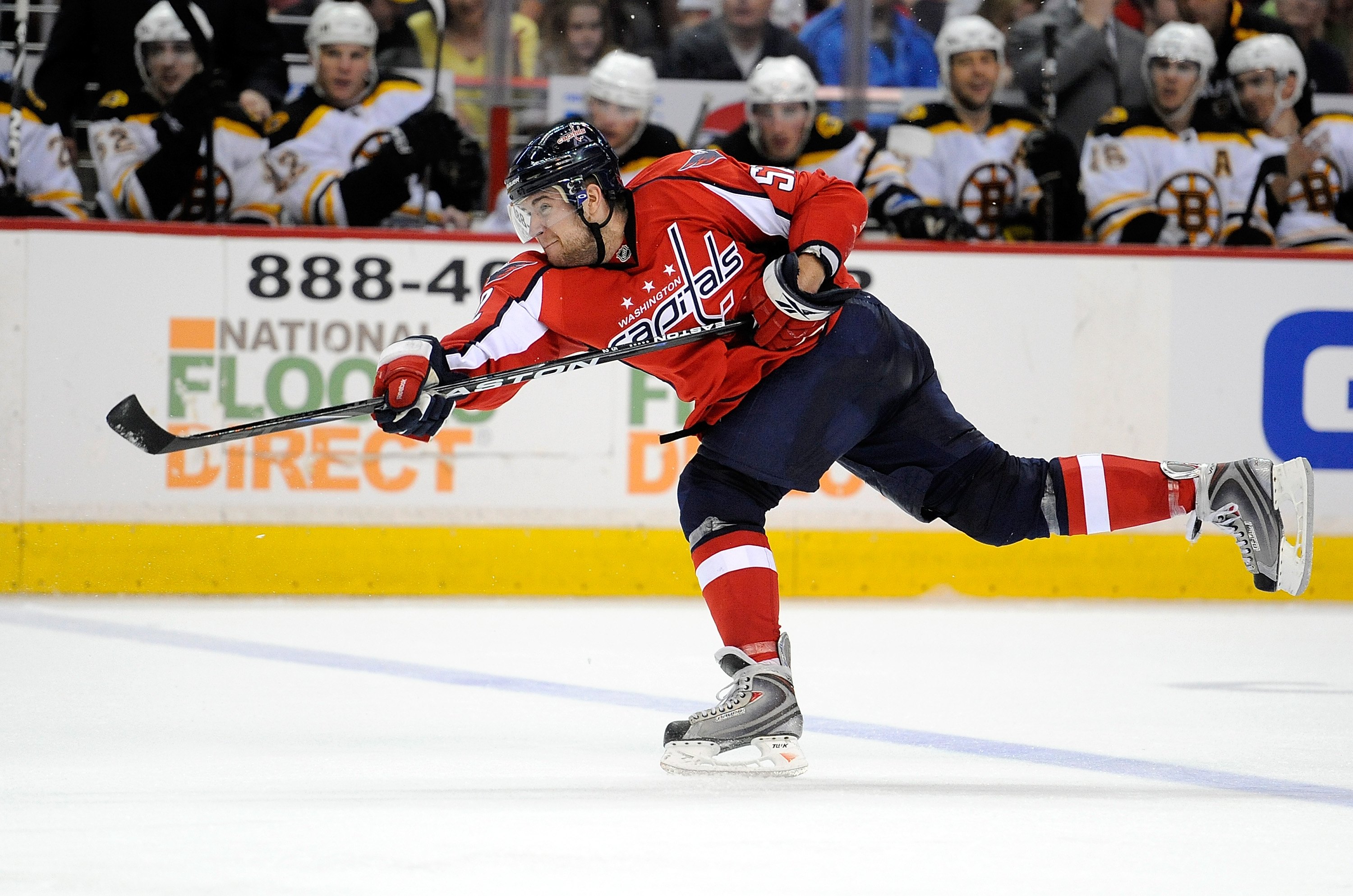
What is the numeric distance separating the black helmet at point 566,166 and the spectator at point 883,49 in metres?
2.99

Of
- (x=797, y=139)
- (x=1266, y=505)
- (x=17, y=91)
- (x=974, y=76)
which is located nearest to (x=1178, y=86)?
(x=974, y=76)

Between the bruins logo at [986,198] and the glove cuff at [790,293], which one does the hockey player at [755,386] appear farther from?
the bruins logo at [986,198]

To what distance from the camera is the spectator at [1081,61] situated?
222 inches

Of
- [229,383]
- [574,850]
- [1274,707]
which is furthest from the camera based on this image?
[229,383]

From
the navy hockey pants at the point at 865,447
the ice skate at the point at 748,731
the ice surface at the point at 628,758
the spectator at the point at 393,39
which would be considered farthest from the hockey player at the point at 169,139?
the ice skate at the point at 748,731

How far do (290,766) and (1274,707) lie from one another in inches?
74.3

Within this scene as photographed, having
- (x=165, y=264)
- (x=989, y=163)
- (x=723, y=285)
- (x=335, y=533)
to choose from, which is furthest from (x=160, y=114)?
(x=723, y=285)

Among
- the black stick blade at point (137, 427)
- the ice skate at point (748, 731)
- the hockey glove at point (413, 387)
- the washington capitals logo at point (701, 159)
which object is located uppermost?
the washington capitals logo at point (701, 159)

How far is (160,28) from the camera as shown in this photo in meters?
5.31

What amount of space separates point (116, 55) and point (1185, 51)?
3.45 m

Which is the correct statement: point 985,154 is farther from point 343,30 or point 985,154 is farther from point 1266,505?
point 1266,505

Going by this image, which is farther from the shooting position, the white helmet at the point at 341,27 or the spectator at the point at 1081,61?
the spectator at the point at 1081,61

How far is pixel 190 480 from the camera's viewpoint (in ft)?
16.1

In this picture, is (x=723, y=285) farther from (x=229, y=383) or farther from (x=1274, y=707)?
(x=229, y=383)
